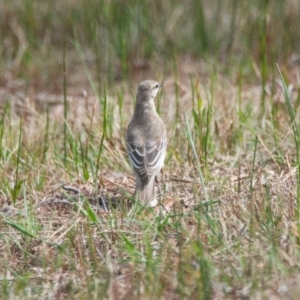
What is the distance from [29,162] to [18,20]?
497 cm

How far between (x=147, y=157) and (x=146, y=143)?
0.31 meters

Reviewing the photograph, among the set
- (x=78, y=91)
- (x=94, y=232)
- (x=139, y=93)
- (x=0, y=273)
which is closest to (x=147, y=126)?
(x=139, y=93)

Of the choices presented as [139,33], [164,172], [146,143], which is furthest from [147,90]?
[139,33]

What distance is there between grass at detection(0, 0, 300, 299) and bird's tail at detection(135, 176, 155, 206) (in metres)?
0.11

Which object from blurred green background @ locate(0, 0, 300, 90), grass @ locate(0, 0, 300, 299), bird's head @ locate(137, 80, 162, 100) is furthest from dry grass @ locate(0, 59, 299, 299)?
blurred green background @ locate(0, 0, 300, 90)

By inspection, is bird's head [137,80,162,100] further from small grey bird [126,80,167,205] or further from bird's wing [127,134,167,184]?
bird's wing [127,134,167,184]

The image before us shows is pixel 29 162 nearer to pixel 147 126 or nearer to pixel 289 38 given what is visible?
pixel 147 126

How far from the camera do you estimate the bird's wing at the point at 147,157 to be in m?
6.36

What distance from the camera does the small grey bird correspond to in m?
6.26

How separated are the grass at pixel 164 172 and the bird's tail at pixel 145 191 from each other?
0.11 meters

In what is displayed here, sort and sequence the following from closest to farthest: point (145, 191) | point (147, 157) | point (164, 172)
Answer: point (145, 191) → point (147, 157) → point (164, 172)

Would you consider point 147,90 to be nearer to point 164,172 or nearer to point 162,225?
point 164,172

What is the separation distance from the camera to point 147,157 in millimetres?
6582

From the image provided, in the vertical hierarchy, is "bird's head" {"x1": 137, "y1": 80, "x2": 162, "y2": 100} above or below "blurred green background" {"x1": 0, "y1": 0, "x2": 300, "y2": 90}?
below
